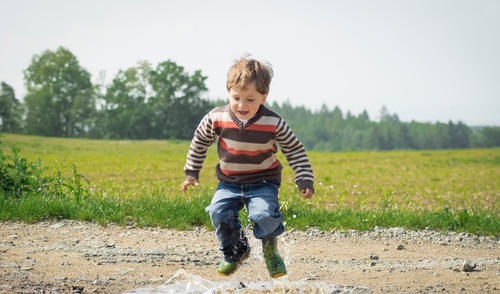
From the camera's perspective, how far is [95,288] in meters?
5.55

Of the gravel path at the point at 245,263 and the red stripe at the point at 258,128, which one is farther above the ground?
the red stripe at the point at 258,128

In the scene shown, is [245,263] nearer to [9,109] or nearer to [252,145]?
[252,145]

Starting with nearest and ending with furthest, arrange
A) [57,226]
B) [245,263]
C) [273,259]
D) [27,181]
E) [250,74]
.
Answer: [250,74] → [273,259] → [245,263] → [57,226] → [27,181]

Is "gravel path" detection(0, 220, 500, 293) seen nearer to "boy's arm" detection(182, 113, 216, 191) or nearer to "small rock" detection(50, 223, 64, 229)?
"small rock" detection(50, 223, 64, 229)

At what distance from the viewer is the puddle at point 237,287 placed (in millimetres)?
5582

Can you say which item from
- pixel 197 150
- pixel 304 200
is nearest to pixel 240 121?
pixel 197 150

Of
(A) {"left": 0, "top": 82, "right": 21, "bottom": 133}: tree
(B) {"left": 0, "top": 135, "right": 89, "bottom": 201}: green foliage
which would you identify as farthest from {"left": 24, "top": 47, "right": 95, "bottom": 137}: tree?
(B) {"left": 0, "top": 135, "right": 89, "bottom": 201}: green foliage

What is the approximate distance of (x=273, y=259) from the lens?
515 centimetres

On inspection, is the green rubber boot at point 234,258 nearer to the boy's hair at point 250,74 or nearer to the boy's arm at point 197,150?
the boy's arm at point 197,150

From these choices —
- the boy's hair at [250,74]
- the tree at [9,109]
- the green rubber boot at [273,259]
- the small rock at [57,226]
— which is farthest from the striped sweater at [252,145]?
the tree at [9,109]

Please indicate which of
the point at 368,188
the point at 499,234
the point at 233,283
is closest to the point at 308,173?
the point at 233,283

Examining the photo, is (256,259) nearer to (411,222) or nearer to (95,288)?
(95,288)

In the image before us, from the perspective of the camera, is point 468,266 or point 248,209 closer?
point 248,209

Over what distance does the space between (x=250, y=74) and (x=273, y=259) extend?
1464 mm
